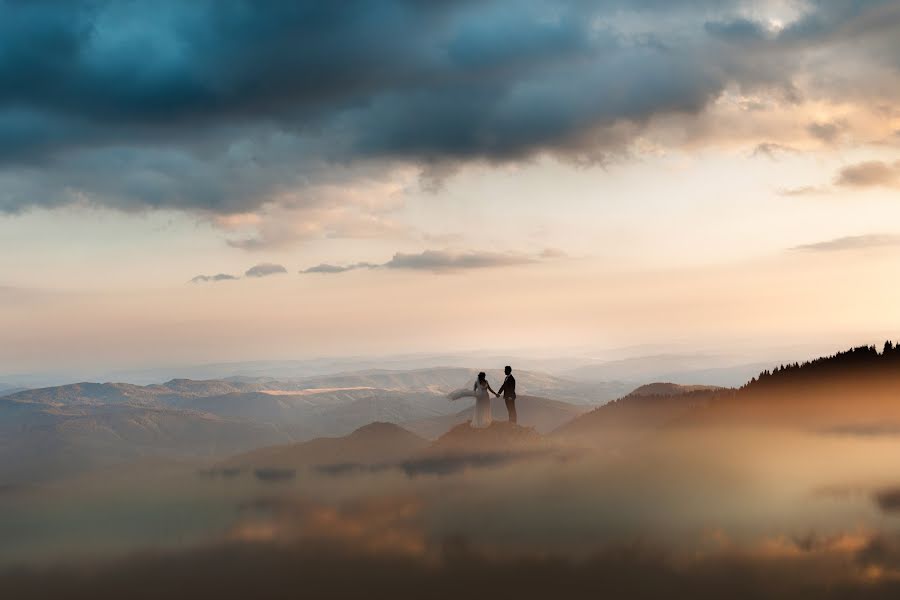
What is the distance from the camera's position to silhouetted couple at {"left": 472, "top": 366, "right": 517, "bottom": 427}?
155 ft

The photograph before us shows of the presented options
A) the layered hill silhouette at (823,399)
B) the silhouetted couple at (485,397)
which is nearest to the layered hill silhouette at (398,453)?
the silhouetted couple at (485,397)

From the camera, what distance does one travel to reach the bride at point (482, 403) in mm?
48341

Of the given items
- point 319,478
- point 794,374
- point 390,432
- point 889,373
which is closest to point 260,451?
point 390,432

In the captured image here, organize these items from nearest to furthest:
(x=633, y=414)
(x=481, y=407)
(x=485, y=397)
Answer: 1. (x=485, y=397)
2. (x=481, y=407)
3. (x=633, y=414)

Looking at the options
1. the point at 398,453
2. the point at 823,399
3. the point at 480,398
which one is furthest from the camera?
the point at 398,453

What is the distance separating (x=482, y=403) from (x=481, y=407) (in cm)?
33

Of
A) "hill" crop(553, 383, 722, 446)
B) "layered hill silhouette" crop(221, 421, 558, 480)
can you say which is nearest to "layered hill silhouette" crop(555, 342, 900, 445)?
"layered hill silhouette" crop(221, 421, 558, 480)

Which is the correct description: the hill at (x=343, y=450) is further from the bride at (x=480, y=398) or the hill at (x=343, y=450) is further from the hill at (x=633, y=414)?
the bride at (x=480, y=398)

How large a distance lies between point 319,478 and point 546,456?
1973 centimetres

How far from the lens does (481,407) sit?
4962cm

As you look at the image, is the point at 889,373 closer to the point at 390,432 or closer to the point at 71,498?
the point at 390,432

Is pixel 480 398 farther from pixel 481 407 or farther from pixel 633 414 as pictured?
pixel 633 414

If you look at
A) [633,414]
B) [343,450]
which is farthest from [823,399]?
[343,450]

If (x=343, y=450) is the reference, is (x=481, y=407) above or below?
above
